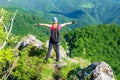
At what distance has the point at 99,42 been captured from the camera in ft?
455

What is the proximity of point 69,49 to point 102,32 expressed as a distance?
97.2 feet

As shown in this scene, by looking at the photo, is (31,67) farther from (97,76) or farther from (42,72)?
(97,76)

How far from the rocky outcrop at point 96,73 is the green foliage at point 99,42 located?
93.7m

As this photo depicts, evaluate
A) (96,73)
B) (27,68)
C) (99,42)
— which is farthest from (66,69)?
(99,42)

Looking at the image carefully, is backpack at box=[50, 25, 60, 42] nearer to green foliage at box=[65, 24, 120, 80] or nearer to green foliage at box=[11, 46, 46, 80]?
green foliage at box=[11, 46, 46, 80]

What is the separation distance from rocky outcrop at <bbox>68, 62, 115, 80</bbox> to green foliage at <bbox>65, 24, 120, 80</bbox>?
93748 mm

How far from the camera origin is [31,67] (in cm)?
1956

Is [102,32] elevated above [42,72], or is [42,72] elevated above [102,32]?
[102,32]

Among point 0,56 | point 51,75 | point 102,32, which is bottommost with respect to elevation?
point 51,75

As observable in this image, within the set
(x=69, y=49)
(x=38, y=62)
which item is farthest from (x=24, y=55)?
(x=69, y=49)

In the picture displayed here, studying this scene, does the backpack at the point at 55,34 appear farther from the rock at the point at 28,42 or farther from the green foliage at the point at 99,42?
the green foliage at the point at 99,42

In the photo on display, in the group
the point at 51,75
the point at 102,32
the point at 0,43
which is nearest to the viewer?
the point at 0,43

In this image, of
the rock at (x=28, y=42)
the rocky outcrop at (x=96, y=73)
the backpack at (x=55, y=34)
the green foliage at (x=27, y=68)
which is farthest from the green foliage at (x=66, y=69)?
the rock at (x=28, y=42)

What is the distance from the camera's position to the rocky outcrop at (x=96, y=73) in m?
17.8
